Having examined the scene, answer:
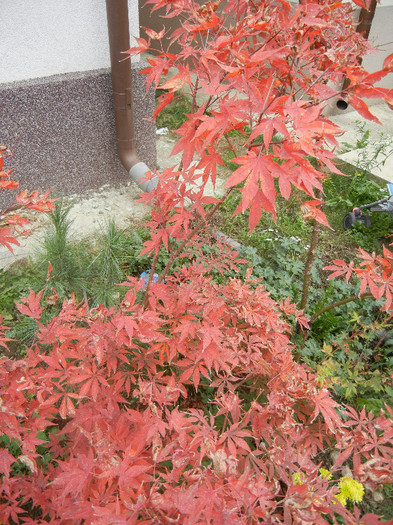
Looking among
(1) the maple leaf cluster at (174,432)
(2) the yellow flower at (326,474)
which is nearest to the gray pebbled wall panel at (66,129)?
(1) the maple leaf cluster at (174,432)

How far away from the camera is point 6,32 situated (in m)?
2.76

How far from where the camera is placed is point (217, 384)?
1.54m

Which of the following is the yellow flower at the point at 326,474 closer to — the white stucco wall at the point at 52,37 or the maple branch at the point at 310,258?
the maple branch at the point at 310,258

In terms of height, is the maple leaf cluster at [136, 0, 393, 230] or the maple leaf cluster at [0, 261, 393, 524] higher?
the maple leaf cluster at [136, 0, 393, 230]

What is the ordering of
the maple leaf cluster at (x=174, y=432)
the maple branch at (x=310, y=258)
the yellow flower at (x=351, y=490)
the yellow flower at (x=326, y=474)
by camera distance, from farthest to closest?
the maple branch at (x=310, y=258) < the yellow flower at (x=351, y=490) < the yellow flower at (x=326, y=474) < the maple leaf cluster at (x=174, y=432)

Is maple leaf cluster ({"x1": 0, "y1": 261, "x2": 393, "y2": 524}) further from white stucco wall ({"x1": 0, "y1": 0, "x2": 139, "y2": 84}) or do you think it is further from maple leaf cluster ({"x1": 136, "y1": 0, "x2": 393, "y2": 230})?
white stucco wall ({"x1": 0, "y1": 0, "x2": 139, "y2": 84})

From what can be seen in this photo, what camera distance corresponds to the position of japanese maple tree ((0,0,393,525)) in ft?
3.15

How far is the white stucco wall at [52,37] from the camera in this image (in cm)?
277

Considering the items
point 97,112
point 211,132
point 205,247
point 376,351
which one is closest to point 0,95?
point 97,112

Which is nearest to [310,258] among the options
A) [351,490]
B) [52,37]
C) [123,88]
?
[351,490]

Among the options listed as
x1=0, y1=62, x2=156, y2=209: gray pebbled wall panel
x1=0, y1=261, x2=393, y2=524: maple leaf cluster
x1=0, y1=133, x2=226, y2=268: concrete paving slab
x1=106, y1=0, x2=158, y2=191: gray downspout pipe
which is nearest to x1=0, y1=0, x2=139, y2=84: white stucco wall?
x1=0, y1=62, x2=156, y2=209: gray pebbled wall panel

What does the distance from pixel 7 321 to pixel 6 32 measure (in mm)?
1984

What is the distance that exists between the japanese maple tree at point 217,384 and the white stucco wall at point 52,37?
1902 millimetres

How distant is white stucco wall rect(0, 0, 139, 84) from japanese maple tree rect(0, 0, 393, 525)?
1.90 metres
